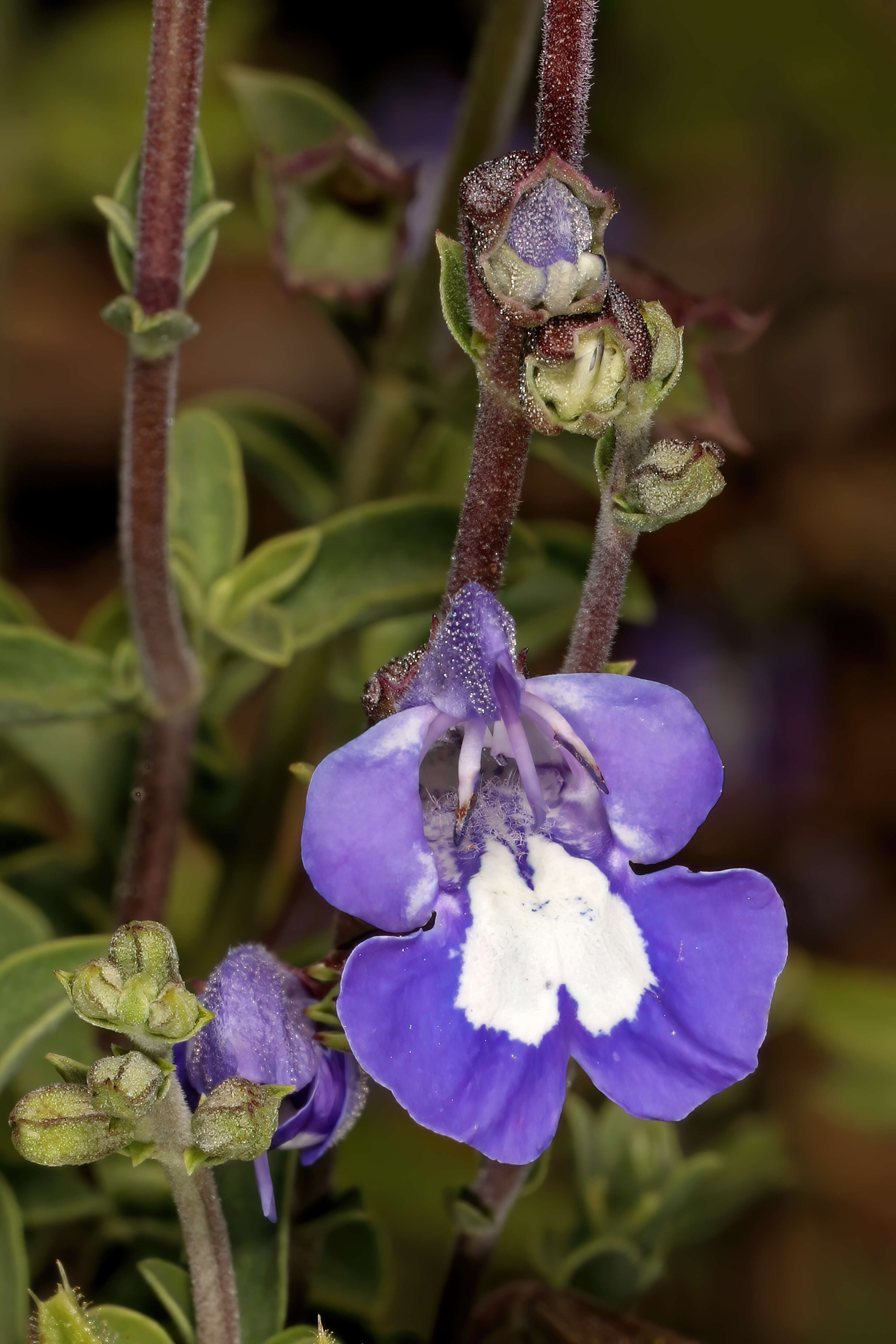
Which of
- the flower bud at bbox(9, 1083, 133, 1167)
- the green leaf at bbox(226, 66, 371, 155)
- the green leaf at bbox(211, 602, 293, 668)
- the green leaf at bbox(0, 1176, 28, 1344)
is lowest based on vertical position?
the green leaf at bbox(0, 1176, 28, 1344)

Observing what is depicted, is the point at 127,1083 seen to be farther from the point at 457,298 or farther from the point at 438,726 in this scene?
the point at 457,298

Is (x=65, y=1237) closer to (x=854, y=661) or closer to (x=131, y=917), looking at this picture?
(x=131, y=917)

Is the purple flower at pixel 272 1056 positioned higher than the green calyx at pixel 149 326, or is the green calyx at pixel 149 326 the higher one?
the green calyx at pixel 149 326

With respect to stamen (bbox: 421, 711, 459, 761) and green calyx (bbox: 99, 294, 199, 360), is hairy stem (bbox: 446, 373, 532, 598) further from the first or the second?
green calyx (bbox: 99, 294, 199, 360)

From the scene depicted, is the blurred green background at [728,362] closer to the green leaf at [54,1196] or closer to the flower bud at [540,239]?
the green leaf at [54,1196]

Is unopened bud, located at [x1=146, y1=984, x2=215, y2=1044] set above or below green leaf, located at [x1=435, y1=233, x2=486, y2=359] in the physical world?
below

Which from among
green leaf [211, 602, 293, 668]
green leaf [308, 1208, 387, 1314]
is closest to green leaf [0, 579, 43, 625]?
green leaf [211, 602, 293, 668]

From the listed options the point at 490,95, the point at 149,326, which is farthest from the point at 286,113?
the point at 149,326

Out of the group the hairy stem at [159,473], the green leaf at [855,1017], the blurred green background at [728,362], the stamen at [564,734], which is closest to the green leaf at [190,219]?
the hairy stem at [159,473]

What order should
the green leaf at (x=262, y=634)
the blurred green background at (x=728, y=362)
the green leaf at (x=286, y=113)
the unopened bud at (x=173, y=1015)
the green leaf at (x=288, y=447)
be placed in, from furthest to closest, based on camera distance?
the blurred green background at (x=728, y=362) < the green leaf at (x=288, y=447) < the green leaf at (x=286, y=113) < the green leaf at (x=262, y=634) < the unopened bud at (x=173, y=1015)
